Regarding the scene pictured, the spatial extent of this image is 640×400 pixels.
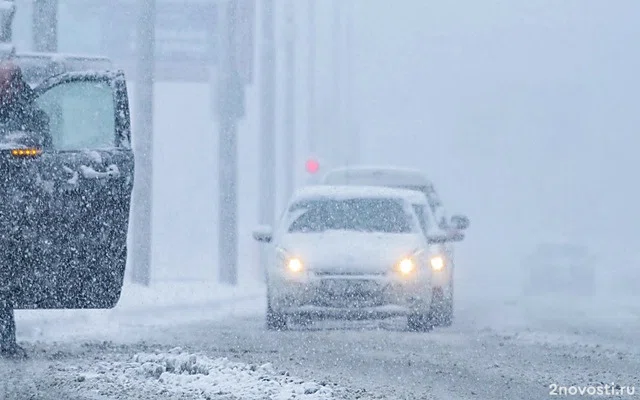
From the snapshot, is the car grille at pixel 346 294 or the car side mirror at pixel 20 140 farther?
the car grille at pixel 346 294

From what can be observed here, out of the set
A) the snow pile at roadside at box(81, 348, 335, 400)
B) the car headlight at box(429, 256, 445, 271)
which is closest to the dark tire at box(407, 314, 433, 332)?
the car headlight at box(429, 256, 445, 271)

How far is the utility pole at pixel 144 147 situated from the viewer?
21141 millimetres

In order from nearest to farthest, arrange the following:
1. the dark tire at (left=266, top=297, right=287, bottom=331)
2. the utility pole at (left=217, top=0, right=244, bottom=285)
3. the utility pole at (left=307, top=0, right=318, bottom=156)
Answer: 1. the dark tire at (left=266, top=297, right=287, bottom=331)
2. the utility pole at (left=217, top=0, right=244, bottom=285)
3. the utility pole at (left=307, top=0, right=318, bottom=156)

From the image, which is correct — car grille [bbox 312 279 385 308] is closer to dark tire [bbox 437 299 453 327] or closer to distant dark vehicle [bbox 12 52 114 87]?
dark tire [bbox 437 299 453 327]

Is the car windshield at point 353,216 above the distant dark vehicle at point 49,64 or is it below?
below

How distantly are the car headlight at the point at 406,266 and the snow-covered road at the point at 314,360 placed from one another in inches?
25.7

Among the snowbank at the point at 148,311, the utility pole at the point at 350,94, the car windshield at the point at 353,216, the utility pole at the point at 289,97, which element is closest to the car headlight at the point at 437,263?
the car windshield at the point at 353,216

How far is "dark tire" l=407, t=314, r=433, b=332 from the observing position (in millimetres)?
15258

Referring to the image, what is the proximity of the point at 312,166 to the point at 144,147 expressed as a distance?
8.34 m

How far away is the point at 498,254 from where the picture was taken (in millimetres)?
63062

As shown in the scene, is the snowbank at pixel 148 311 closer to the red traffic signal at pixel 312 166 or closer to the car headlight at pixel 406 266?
the car headlight at pixel 406 266

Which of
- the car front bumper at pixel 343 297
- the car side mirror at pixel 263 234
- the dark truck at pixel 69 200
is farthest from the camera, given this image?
the car side mirror at pixel 263 234

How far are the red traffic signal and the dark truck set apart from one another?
1846 cm

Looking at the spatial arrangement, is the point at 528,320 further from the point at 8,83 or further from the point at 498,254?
the point at 498,254
